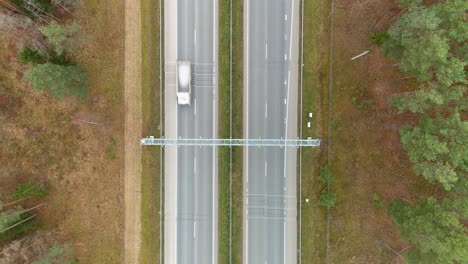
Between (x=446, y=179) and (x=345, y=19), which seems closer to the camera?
(x=446, y=179)

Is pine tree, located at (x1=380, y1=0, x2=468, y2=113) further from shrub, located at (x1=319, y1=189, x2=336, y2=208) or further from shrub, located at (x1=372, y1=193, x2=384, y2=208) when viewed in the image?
shrub, located at (x1=319, y1=189, x2=336, y2=208)

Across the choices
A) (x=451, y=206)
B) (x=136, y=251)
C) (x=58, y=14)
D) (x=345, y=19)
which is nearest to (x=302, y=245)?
(x=451, y=206)

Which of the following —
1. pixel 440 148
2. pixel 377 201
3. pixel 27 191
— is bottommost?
pixel 377 201

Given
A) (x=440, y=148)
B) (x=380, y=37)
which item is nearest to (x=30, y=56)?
(x=380, y=37)

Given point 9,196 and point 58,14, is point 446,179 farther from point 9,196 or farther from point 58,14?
point 9,196

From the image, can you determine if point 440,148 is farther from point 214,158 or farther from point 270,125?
point 214,158

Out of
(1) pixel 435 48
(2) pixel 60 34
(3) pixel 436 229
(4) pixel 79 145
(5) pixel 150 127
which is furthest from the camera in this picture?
(4) pixel 79 145
